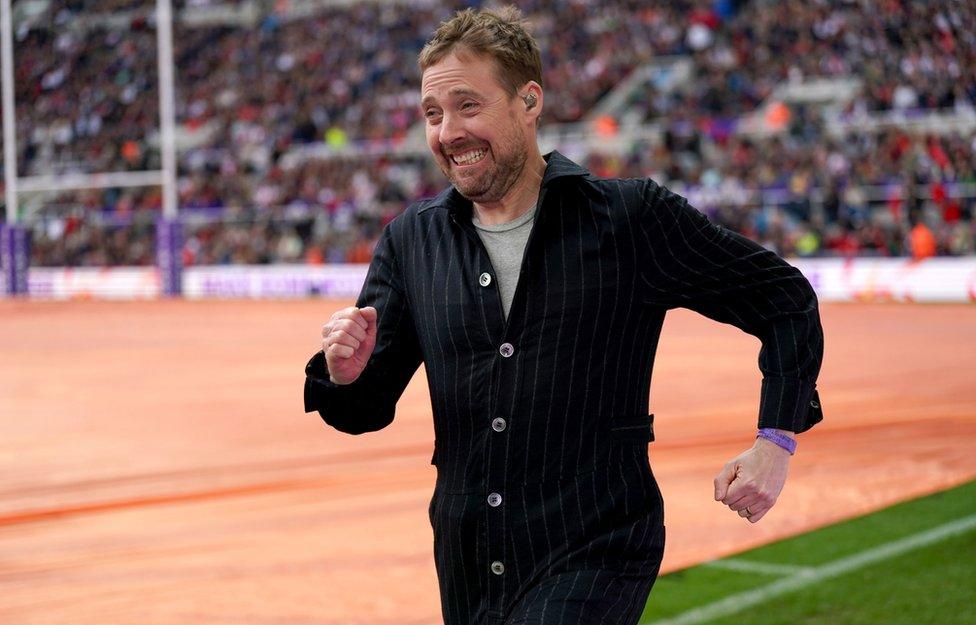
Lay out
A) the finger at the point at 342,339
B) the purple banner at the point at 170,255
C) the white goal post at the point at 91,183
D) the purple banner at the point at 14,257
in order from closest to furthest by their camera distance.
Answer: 1. the finger at the point at 342,339
2. the white goal post at the point at 91,183
3. the purple banner at the point at 170,255
4. the purple banner at the point at 14,257

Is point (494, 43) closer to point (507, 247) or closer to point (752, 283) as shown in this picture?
point (507, 247)

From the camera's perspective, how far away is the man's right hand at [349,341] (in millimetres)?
2736

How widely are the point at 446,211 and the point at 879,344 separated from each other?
15.3 meters

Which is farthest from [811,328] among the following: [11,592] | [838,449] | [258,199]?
[258,199]

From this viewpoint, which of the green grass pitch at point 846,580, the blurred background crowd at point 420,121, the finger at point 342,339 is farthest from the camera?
the blurred background crowd at point 420,121

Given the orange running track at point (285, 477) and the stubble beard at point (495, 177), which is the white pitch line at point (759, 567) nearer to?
A: the orange running track at point (285, 477)

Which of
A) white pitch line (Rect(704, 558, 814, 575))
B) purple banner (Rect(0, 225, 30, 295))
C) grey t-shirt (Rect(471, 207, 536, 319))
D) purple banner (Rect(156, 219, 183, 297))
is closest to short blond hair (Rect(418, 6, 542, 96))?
grey t-shirt (Rect(471, 207, 536, 319))

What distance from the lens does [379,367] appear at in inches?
119

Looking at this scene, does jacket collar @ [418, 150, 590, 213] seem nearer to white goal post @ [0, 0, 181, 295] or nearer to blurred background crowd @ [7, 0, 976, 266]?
blurred background crowd @ [7, 0, 976, 266]

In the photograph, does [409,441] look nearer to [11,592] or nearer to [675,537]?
[675,537]

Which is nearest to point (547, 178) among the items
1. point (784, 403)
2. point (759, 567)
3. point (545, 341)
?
point (545, 341)

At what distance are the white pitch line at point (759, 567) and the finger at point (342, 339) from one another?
380 cm

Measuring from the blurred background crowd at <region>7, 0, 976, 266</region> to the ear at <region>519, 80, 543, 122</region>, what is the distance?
2371 centimetres

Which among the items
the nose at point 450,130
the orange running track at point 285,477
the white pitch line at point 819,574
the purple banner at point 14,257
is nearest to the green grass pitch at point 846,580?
the white pitch line at point 819,574
